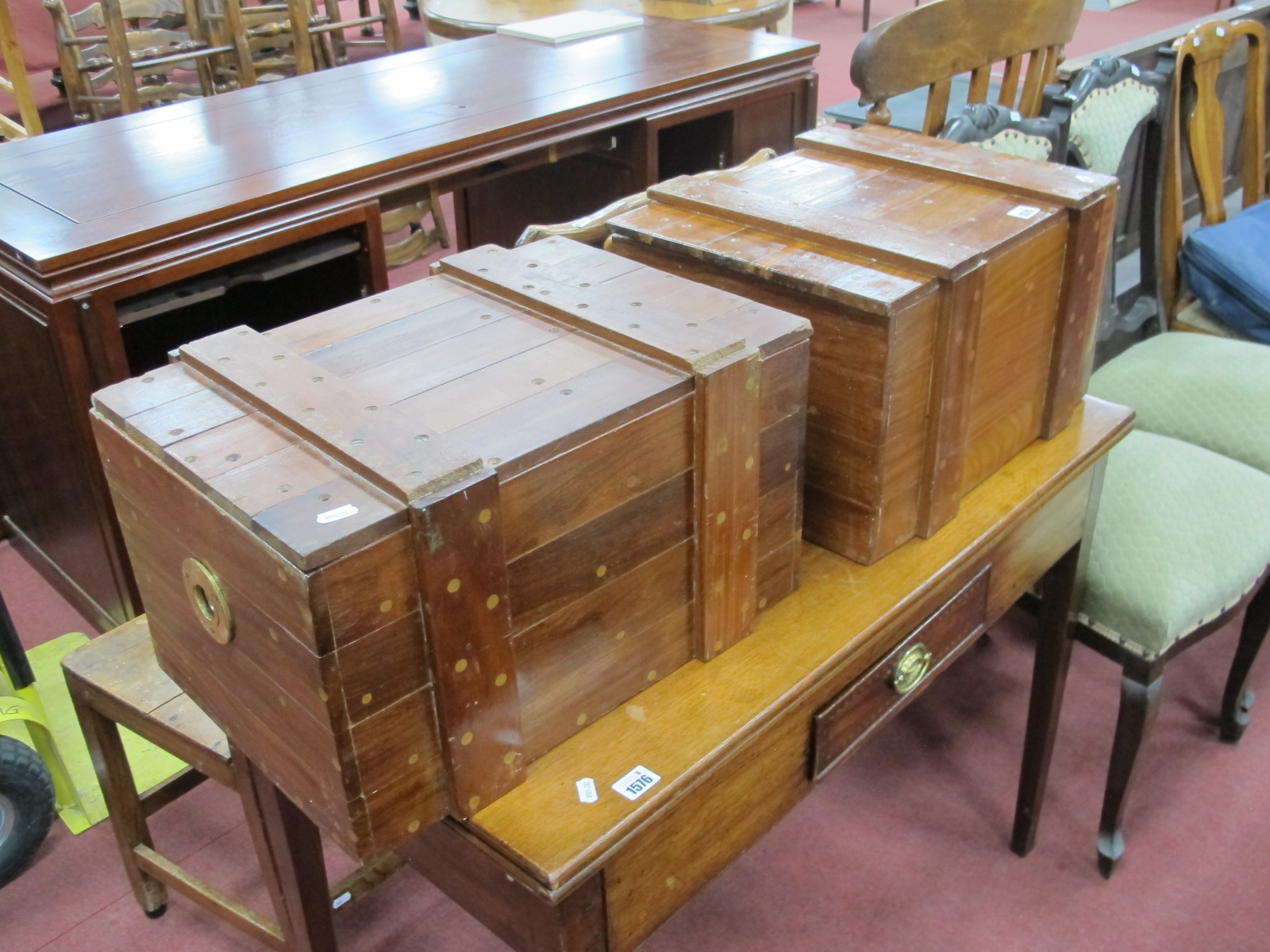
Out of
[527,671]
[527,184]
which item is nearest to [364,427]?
[527,671]

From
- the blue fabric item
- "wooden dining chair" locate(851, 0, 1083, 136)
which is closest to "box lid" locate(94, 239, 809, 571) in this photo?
"wooden dining chair" locate(851, 0, 1083, 136)

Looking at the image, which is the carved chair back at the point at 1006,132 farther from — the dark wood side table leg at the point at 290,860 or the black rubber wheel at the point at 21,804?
the black rubber wheel at the point at 21,804

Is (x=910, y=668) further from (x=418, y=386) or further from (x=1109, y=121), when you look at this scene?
(x=1109, y=121)

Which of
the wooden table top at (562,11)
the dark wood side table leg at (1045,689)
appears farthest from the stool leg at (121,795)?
the wooden table top at (562,11)

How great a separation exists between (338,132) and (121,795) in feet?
3.78

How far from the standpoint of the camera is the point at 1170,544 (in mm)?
1605

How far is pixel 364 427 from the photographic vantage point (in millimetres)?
799

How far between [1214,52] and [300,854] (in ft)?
7.26

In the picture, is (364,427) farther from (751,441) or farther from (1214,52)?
(1214,52)

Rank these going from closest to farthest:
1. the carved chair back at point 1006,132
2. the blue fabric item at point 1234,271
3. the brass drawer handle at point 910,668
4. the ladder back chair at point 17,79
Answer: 1. the brass drawer handle at point 910,668
2. the carved chair back at point 1006,132
3. the blue fabric item at point 1234,271
4. the ladder back chair at point 17,79

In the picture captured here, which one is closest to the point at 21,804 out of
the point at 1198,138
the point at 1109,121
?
the point at 1109,121

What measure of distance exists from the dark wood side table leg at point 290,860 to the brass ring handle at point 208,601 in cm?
33

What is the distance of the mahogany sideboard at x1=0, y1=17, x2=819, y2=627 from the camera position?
1612mm

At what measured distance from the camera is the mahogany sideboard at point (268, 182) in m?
1.61
